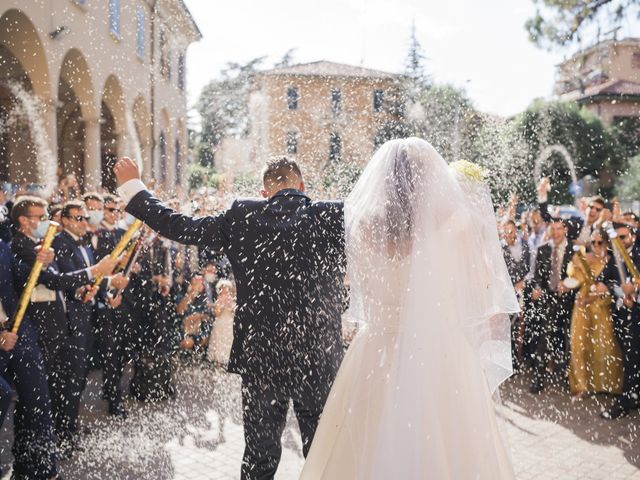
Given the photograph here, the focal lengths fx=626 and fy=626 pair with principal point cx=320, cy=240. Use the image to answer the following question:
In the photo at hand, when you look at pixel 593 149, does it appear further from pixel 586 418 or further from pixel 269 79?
pixel 586 418

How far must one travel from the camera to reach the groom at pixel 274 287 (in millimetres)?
3264

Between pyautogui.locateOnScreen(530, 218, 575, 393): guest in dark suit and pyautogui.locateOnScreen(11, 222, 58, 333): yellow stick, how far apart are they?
5.43 m

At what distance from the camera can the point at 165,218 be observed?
3275 millimetres

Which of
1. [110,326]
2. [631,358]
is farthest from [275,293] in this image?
[631,358]

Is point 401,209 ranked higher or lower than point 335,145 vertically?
lower

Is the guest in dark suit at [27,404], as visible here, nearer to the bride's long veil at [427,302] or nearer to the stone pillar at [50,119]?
the bride's long veil at [427,302]

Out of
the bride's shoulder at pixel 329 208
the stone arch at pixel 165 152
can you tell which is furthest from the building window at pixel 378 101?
the bride's shoulder at pixel 329 208

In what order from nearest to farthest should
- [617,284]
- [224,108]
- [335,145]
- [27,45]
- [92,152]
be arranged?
[617,284] < [27,45] < [92,152] < [335,145] < [224,108]

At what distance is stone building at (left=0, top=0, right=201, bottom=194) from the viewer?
492 inches

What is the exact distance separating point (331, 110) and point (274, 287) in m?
44.8

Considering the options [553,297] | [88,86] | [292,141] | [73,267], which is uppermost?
[292,141]

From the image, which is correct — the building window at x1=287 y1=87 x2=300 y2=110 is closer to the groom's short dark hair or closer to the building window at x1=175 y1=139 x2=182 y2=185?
the building window at x1=175 y1=139 x2=182 y2=185

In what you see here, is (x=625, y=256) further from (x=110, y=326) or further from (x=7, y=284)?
(x=7, y=284)

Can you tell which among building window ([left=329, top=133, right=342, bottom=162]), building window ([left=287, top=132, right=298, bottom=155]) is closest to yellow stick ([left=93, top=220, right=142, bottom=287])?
building window ([left=329, top=133, right=342, bottom=162])
